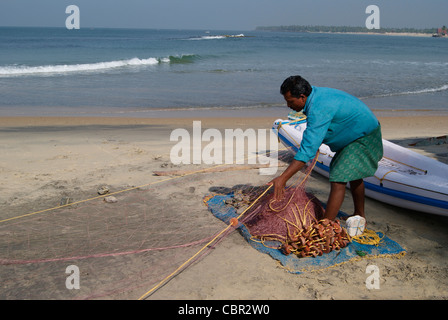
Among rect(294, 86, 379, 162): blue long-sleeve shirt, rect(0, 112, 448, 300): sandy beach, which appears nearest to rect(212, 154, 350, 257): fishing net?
rect(0, 112, 448, 300): sandy beach

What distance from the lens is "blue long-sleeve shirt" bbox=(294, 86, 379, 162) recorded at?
146 inches

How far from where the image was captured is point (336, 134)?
13.0 ft

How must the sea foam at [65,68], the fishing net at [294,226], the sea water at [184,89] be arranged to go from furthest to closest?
the sea foam at [65,68]
the sea water at [184,89]
the fishing net at [294,226]

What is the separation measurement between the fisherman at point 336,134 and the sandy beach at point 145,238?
30.2 inches

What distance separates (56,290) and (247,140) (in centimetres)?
599

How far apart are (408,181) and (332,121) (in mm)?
1836

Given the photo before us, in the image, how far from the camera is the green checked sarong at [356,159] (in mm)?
4016

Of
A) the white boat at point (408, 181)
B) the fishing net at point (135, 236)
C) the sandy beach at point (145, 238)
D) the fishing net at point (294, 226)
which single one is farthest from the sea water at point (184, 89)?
the fishing net at point (294, 226)

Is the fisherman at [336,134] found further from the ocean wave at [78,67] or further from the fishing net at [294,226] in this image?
the ocean wave at [78,67]

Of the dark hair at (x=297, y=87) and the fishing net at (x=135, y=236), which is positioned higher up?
the dark hair at (x=297, y=87)

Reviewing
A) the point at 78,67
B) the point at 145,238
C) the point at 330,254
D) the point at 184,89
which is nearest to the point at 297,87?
the point at 330,254

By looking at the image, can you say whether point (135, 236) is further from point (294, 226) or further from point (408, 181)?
point (408, 181)

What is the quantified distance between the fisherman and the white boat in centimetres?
105

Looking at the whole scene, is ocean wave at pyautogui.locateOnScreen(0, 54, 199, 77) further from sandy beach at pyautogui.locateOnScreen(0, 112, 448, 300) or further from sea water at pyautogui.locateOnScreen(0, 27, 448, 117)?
sandy beach at pyautogui.locateOnScreen(0, 112, 448, 300)
